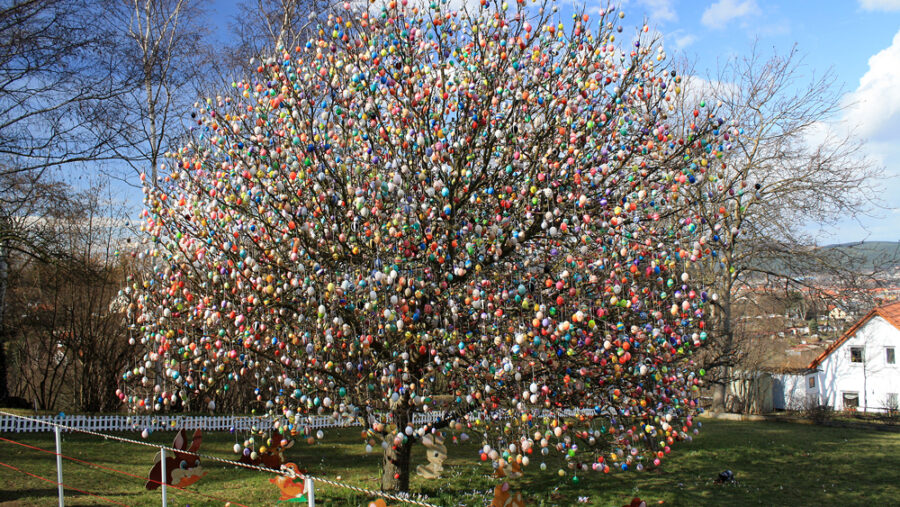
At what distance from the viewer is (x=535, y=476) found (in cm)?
1216

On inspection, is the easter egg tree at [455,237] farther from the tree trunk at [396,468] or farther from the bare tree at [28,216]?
the bare tree at [28,216]

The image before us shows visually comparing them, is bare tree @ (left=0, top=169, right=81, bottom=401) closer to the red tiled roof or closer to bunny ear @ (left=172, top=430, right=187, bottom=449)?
bunny ear @ (left=172, top=430, right=187, bottom=449)

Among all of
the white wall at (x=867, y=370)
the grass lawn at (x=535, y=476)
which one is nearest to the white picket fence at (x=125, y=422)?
the grass lawn at (x=535, y=476)

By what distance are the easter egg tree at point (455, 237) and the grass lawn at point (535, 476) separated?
11.1ft

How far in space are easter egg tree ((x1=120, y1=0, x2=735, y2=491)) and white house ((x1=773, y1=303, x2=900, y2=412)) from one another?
33.9 m

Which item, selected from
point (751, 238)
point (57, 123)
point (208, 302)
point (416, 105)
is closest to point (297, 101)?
point (416, 105)

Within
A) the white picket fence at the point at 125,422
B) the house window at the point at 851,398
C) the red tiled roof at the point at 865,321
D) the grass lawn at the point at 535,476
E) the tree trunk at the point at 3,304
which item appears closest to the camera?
the grass lawn at the point at 535,476

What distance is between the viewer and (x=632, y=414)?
6984mm

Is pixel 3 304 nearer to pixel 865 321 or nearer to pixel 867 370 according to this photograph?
pixel 865 321

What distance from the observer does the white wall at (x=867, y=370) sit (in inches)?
1379

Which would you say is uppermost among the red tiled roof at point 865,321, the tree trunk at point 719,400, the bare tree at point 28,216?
the bare tree at point 28,216

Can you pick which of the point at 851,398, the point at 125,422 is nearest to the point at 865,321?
→ the point at 851,398

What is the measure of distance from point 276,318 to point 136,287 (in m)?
2.00

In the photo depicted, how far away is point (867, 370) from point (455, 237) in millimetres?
39028
